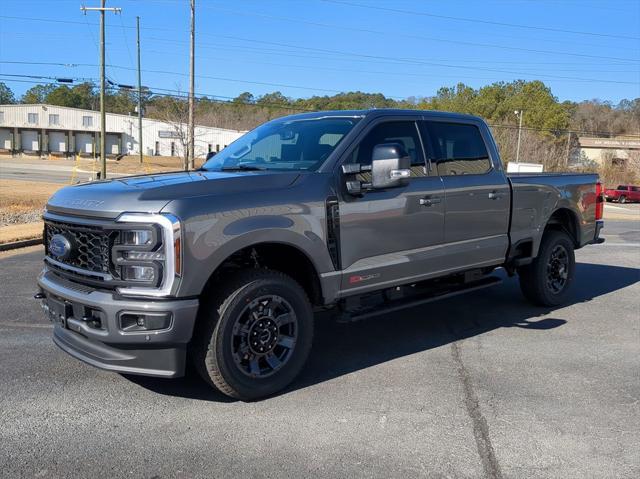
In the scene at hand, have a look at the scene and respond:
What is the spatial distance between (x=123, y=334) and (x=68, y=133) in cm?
9414

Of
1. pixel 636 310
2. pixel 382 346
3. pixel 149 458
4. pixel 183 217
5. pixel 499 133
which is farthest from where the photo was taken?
pixel 499 133

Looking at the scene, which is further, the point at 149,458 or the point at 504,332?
the point at 504,332

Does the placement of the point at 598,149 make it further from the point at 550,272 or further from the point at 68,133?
the point at 550,272

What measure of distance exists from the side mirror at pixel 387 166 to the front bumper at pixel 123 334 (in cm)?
172

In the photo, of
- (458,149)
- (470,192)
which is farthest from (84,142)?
(470,192)

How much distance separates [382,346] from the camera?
18.4ft

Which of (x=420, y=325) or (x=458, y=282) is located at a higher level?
(x=458, y=282)

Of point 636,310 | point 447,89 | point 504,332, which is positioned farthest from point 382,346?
point 447,89

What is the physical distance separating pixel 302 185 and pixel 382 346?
1.99 meters

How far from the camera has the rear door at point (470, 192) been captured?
561 cm

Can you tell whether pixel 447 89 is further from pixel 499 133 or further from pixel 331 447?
pixel 331 447

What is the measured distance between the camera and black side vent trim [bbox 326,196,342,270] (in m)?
4.52

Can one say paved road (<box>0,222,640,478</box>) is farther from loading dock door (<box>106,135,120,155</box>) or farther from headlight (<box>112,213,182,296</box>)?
loading dock door (<box>106,135,120,155</box>)

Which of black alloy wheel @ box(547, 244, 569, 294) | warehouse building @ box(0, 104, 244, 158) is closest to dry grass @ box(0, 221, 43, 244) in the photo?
black alloy wheel @ box(547, 244, 569, 294)
